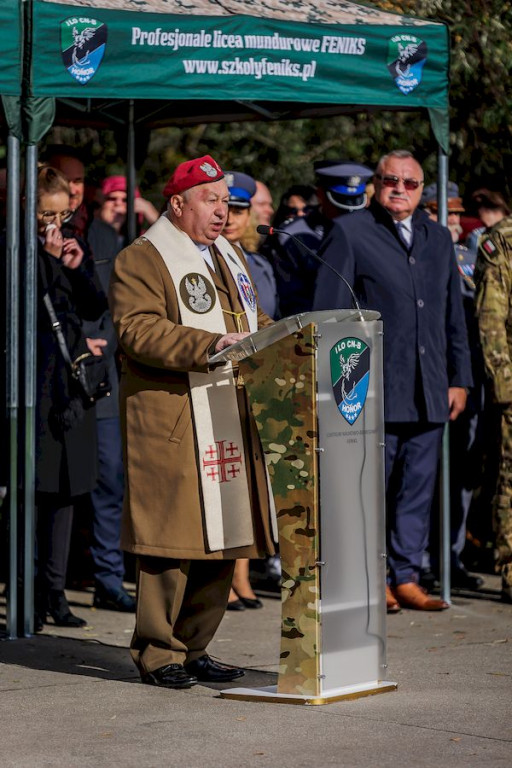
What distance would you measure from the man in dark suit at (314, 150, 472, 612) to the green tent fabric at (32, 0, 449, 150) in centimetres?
47

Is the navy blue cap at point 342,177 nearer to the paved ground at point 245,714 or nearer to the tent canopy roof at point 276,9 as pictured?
the tent canopy roof at point 276,9

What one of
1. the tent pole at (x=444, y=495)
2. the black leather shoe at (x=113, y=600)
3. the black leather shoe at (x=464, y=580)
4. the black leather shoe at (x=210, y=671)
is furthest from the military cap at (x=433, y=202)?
the black leather shoe at (x=210, y=671)

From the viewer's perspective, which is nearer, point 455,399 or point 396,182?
point 396,182

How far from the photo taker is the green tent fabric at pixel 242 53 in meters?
7.89

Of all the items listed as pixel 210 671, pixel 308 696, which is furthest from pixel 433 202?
pixel 308 696

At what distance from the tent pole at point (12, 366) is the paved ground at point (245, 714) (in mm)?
278

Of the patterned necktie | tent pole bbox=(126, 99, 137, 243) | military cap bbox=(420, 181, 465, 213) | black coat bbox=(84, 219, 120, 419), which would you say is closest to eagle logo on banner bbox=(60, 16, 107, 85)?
black coat bbox=(84, 219, 120, 419)

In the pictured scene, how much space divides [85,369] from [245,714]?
2.65 m

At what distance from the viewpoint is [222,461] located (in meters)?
6.63

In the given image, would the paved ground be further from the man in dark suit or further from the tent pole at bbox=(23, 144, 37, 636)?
the man in dark suit

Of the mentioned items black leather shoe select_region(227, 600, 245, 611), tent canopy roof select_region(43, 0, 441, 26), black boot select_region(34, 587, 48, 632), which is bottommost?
black leather shoe select_region(227, 600, 245, 611)

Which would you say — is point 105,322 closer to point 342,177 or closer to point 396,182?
point 342,177

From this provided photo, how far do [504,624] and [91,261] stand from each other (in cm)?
276

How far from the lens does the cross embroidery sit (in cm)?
662
